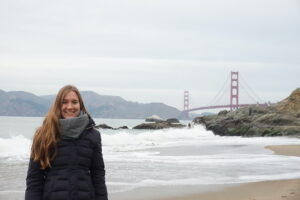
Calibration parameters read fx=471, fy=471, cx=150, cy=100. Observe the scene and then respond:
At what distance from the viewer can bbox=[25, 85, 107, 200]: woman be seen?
2.45 metres

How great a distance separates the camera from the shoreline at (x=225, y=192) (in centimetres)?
674

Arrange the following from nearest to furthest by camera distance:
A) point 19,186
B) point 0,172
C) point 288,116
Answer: point 19,186
point 0,172
point 288,116

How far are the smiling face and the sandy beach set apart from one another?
4343 mm

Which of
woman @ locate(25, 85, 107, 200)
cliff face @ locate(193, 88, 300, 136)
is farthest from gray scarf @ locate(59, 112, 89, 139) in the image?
cliff face @ locate(193, 88, 300, 136)

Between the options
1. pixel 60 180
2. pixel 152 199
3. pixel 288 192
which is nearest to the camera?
pixel 60 180

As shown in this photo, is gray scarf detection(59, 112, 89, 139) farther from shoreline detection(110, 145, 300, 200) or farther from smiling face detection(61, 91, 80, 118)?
shoreline detection(110, 145, 300, 200)

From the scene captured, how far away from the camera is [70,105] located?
8.55 ft

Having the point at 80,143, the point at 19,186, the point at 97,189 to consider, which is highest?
the point at 80,143

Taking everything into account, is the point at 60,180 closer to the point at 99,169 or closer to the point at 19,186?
the point at 99,169

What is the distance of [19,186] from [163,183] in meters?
2.41

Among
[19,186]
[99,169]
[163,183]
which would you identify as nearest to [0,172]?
[19,186]

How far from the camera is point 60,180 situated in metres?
2.45

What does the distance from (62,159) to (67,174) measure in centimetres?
8

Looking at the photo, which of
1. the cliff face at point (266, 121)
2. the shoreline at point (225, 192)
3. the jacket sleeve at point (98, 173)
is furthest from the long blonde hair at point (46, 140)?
the cliff face at point (266, 121)
